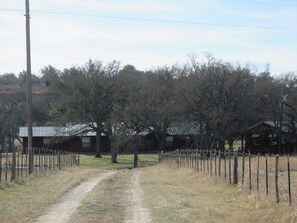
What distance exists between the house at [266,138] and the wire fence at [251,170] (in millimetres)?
34143

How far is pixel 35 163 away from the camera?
3378 cm

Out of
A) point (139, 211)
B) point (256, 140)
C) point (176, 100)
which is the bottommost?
point (139, 211)

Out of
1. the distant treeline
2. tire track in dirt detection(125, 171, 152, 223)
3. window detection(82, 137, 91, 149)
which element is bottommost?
tire track in dirt detection(125, 171, 152, 223)

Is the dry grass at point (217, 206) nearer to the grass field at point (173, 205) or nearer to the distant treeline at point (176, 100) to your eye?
the grass field at point (173, 205)

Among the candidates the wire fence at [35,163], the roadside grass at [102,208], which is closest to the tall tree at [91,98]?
the wire fence at [35,163]

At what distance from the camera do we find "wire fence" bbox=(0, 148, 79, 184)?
940 inches

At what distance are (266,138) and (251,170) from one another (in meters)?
51.5

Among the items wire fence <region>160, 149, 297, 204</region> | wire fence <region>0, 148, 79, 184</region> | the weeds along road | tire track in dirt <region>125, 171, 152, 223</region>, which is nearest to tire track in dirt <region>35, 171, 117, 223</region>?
the weeds along road

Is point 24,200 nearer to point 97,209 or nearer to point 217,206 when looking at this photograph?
point 97,209

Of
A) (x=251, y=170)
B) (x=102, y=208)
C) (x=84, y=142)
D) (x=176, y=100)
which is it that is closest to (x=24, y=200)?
(x=102, y=208)

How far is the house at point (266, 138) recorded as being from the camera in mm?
70188

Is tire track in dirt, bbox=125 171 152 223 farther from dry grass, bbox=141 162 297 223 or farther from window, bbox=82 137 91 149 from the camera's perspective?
window, bbox=82 137 91 149

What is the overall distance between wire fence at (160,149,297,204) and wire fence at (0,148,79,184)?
9530mm

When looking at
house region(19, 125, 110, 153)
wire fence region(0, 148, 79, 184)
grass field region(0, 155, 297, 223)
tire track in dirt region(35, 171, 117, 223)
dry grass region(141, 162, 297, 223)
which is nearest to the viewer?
dry grass region(141, 162, 297, 223)
